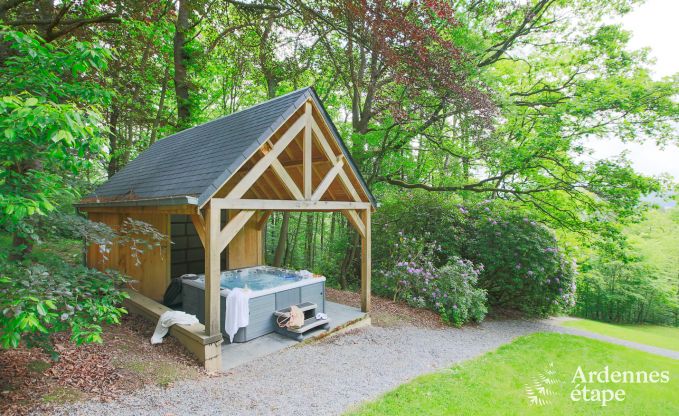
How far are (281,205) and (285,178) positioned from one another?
46 cm

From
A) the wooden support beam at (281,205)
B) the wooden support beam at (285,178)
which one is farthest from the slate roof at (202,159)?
the wooden support beam at (285,178)

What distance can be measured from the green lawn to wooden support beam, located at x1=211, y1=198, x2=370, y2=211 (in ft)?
10.3

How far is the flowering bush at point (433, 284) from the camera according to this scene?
26.7ft

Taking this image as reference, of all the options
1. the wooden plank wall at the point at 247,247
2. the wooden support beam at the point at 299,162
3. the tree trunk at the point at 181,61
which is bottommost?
the wooden plank wall at the point at 247,247

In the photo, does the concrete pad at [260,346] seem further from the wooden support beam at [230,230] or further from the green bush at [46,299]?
the green bush at [46,299]

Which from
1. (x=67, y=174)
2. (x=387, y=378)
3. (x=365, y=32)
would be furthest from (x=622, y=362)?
(x=67, y=174)

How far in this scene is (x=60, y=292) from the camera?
270 centimetres

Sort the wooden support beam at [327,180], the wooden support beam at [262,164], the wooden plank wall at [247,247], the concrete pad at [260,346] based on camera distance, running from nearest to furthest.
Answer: the wooden support beam at [262,164] < the concrete pad at [260,346] < the wooden support beam at [327,180] < the wooden plank wall at [247,247]

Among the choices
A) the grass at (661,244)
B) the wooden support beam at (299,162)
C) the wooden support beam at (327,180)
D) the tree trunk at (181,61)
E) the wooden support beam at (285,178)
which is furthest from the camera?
the grass at (661,244)

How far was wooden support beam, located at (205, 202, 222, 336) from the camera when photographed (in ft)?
14.9

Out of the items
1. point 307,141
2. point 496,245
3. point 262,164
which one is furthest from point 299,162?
point 496,245

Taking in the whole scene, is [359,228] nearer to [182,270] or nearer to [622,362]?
[182,270]

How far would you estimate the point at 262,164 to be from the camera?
5.11 m

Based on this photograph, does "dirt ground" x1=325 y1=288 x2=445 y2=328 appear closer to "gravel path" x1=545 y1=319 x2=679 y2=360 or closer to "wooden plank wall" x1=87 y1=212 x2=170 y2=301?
"gravel path" x1=545 y1=319 x2=679 y2=360
